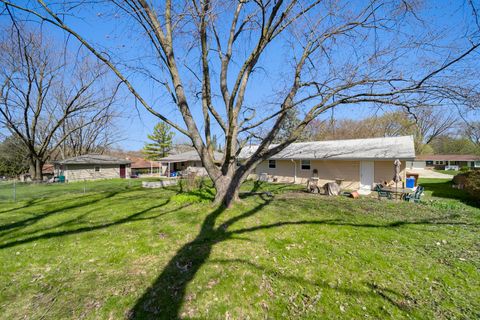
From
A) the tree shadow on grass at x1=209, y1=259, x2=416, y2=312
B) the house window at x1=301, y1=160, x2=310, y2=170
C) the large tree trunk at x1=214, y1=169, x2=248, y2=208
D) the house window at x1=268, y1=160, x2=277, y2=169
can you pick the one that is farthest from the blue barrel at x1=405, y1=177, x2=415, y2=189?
the tree shadow on grass at x1=209, y1=259, x2=416, y2=312

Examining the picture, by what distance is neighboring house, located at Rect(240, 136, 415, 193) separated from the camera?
13.1m

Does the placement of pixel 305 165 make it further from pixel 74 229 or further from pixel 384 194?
pixel 74 229

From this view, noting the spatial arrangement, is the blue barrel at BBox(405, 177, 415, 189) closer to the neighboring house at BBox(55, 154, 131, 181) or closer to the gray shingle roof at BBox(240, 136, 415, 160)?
the gray shingle roof at BBox(240, 136, 415, 160)

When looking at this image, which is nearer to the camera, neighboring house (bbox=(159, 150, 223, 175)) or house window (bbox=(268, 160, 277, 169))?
house window (bbox=(268, 160, 277, 169))

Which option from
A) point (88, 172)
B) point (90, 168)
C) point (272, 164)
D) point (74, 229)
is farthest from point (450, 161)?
point (88, 172)

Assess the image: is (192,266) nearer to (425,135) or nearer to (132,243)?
(132,243)

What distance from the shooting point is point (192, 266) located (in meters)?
3.97

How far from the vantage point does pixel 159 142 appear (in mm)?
44188

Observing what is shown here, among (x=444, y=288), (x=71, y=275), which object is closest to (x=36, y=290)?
(x=71, y=275)

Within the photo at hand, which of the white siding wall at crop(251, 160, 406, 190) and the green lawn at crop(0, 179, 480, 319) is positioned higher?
the white siding wall at crop(251, 160, 406, 190)

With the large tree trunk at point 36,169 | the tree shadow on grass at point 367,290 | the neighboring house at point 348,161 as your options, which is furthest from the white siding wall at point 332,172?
the large tree trunk at point 36,169

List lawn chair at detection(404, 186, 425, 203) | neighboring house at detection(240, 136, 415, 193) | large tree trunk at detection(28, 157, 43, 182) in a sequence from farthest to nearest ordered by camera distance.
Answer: large tree trunk at detection(28, 157, 43, 182) → neighboring house at detection(240, 136, 415, 193) → lawn chair at detection(404, 186, 425, 203)

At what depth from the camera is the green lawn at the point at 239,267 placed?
116 inches

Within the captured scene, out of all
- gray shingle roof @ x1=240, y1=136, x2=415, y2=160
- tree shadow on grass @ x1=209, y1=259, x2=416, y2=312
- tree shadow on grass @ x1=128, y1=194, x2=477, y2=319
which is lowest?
tree shadow on grass @ x1=209, y1=259, x2=416, y2=312
